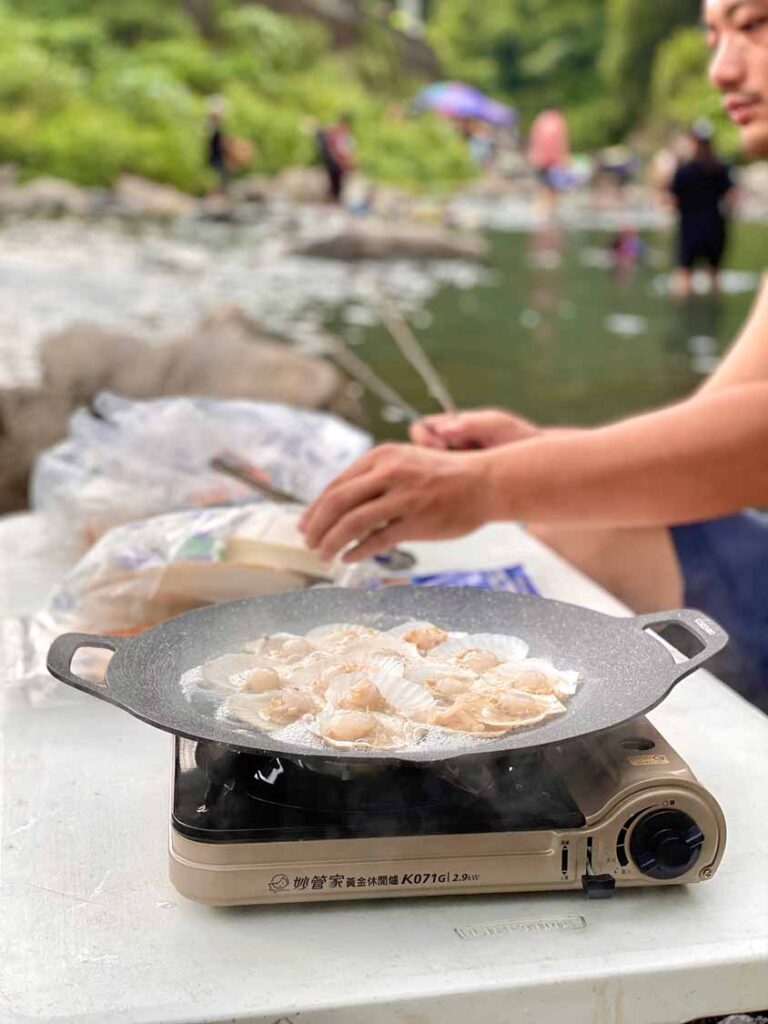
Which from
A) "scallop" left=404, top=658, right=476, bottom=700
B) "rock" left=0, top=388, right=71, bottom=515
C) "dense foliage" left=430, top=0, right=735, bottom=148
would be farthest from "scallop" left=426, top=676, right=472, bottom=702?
"dense foliage" left=430, top=0, right=735, bottom=148

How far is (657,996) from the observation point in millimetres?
631

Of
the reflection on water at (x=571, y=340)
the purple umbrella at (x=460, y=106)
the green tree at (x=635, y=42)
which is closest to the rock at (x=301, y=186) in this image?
the purple umbrella at (x=460, y=106)

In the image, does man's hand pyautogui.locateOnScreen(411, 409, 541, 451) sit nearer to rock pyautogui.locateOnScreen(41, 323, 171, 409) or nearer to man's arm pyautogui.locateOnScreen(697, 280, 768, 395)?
man's arm pyautogui.locateOnScreen(697, 280, 768, 395)

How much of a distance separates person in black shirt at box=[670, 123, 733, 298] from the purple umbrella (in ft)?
41.2

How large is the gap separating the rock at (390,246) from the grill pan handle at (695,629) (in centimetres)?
848

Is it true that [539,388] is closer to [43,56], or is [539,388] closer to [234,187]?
[234,187]

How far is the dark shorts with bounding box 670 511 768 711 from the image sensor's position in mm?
1272

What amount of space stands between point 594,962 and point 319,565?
20.6 inches

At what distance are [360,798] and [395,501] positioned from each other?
335 millimetres

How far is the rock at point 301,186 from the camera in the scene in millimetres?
14680

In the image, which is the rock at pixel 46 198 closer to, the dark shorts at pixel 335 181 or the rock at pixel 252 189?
the rock at pixel 252 189

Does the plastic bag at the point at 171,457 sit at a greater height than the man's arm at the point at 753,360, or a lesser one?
lesser

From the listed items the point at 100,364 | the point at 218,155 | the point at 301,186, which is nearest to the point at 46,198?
the point at 218,155

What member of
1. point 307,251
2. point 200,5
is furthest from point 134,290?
point 200,5
